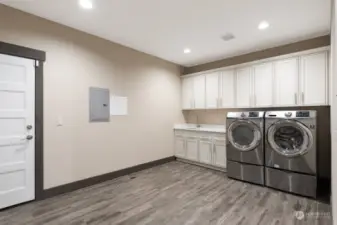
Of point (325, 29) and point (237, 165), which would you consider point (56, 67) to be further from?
point (325, 29)

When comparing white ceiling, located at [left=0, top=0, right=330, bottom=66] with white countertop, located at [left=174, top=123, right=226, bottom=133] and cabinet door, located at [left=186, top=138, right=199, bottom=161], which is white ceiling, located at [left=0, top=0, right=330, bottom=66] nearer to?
white countertop, located at [left=174, top=123, right=226, bottom=133]

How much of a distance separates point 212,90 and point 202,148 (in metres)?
1.39

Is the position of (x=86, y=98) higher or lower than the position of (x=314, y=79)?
lower

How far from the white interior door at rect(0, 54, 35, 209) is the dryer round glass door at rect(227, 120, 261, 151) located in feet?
10.7

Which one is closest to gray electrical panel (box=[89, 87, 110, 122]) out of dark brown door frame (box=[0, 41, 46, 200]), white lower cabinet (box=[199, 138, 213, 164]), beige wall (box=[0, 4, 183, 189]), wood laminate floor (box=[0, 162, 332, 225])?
beige wall (box=[0, 4, 183, 189])

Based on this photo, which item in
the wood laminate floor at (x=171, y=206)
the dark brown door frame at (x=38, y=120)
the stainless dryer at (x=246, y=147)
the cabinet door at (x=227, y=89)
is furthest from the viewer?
the cabinet door at (x=227, y=89)

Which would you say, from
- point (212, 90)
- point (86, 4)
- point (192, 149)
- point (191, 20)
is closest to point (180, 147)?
point (192, 149)

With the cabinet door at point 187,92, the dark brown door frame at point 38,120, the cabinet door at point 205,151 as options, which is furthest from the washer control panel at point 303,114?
the dark brown door frame at point 38,120

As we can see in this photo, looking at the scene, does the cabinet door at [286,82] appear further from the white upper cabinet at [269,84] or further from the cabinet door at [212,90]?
the cabinet door at [212,90]

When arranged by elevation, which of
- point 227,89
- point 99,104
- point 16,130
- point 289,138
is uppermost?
point 227,89

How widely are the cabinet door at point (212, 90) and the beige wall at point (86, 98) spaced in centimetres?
108

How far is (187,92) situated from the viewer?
5.10 metres

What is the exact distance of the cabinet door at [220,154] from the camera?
3980 millimetres

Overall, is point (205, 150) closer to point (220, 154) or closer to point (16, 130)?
point (220, 154)
